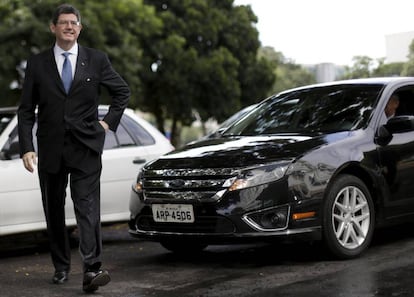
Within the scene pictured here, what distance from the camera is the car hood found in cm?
593

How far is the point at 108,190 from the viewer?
7.63m

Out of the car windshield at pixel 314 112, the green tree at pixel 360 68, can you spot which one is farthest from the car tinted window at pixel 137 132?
the green tree at pixel 360 68

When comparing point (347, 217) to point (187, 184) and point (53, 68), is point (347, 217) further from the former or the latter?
point (53, 68)

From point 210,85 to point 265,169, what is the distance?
25.8 metres

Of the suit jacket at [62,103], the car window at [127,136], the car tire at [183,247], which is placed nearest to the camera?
the suit jacket at [62,103]

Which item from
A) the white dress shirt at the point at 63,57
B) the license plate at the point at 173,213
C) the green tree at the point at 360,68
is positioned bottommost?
the license plate at the point at 173,213

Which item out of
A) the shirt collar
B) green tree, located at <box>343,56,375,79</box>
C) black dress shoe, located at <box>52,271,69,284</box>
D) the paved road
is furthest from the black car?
green tree, located at <box>343,56,375,79</box>

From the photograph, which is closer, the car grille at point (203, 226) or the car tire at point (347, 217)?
the car grille at point (203, 226)

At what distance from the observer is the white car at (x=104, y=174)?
7.07 m

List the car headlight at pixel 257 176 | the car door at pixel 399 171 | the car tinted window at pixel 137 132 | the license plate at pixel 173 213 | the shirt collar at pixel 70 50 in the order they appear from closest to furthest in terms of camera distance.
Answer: the shirt collar at pixel 70 50 < the car headlight at pixel 257 176 < the license plate at pixel 173 213 < the car door at pixel 399 171 < the car tinted window at pixel 137 132

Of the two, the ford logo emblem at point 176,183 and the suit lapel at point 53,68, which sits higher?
the suit lapel at point 53,68

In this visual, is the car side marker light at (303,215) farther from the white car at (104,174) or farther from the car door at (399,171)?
→ the white car at (104,174)

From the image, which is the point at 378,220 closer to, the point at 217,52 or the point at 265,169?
the point at 265,169

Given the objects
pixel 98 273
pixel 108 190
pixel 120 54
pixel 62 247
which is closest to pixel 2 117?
pixel 108 190
